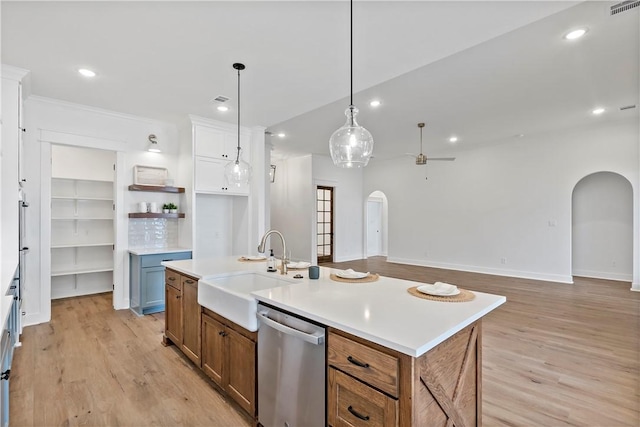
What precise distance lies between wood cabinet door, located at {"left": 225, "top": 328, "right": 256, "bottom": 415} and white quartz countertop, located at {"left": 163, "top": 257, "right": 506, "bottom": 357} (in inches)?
14.7

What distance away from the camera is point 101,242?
17.4ft

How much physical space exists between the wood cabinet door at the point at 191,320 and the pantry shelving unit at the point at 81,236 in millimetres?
3197

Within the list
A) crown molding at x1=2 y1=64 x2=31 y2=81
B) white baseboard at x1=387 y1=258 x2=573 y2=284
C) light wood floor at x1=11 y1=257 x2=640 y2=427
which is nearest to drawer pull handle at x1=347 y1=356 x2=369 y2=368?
light wood floor at x1=11 y1=257 x2=640 y2=427

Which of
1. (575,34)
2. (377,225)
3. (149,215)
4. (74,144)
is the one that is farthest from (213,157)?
(377,225)

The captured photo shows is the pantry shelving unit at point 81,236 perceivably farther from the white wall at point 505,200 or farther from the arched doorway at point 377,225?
the arched doorway at point 377,225

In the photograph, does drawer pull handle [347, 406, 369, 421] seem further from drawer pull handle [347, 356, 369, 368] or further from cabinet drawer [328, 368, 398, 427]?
drawer pull handle [347, 356, 369, 368]

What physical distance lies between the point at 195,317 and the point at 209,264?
0.56m

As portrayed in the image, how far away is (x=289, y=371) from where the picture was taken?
1.69m

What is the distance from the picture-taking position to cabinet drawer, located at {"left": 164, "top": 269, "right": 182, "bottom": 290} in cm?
290

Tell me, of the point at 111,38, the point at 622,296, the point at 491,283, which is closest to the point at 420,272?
the point at 491,283

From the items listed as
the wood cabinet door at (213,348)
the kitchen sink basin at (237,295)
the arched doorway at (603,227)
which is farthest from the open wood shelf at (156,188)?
the arched doorway at (603,227)

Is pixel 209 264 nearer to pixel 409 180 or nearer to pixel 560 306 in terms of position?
pixel 560 306

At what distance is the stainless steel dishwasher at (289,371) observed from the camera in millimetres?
1538

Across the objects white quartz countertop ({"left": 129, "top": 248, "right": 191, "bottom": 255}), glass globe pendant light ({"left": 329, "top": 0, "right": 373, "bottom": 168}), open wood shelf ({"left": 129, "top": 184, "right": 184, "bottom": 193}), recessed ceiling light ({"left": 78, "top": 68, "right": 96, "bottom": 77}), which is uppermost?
recessed ceiling light ({"left": 78, "top": 68, "right": 96, "bottom": 77})
